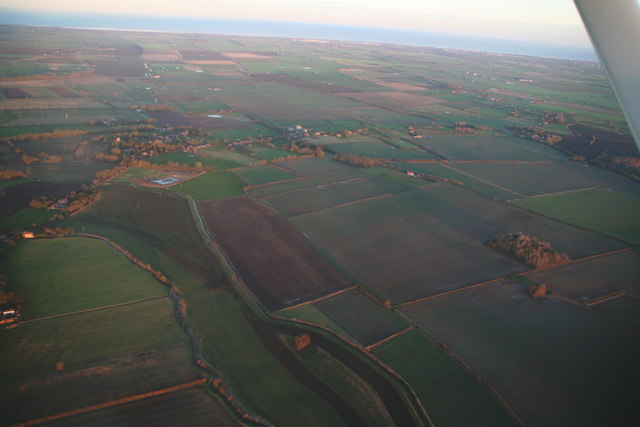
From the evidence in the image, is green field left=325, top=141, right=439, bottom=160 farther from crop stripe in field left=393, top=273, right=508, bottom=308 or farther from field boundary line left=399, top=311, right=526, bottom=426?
field boundary line left=399, top=311, right=526, bottom=426

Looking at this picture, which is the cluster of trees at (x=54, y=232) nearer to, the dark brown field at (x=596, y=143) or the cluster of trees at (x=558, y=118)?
the dark brown field at (x=596, y=143)

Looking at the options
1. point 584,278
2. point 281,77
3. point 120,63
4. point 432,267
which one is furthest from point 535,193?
point 120,63

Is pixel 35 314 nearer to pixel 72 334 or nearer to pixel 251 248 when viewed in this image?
pixel 72 334

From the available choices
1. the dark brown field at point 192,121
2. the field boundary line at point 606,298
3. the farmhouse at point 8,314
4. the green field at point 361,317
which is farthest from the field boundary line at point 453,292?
the dark brown field at point 192,121

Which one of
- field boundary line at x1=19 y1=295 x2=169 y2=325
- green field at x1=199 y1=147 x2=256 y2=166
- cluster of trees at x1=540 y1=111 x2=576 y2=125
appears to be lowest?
field boundary line at x1=19 y1=295 x2=169 y2=325

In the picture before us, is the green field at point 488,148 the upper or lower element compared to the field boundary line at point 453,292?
upper

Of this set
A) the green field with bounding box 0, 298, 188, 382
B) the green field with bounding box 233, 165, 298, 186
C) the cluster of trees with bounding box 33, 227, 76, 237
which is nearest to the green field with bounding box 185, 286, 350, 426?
the green field with bounding box 0, 298, 188, 382
